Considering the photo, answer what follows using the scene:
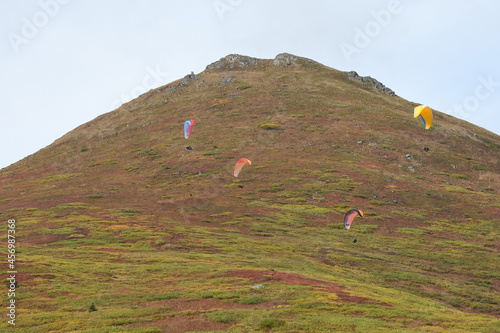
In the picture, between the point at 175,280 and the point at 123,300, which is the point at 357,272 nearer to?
the point at 175,280

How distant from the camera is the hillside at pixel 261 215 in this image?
26.9m

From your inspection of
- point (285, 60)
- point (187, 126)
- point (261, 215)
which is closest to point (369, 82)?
point (285, 60)

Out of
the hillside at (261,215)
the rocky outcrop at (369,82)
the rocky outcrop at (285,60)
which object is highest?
the rocky outcrop at (285,60)

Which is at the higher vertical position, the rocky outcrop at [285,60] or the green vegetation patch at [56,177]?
the rocky outcrop at [285,60]

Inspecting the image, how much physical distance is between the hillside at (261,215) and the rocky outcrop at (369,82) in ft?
3.12

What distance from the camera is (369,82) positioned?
127 metres

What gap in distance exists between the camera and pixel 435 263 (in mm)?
44281

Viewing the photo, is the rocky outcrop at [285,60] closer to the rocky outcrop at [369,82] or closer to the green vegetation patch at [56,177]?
the rocky outcrop at [369,82]

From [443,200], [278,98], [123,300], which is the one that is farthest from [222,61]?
[123,300]

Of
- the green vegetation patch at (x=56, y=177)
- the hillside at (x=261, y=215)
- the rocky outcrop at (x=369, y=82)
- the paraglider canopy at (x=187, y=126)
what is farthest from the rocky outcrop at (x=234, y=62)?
the paraglider canopy at (x=187, y=126)

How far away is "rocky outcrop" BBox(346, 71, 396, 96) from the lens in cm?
12619

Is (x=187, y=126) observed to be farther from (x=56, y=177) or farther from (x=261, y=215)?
(x=56, y=177)

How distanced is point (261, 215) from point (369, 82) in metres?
82.8

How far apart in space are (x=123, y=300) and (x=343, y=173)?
51.1 m
